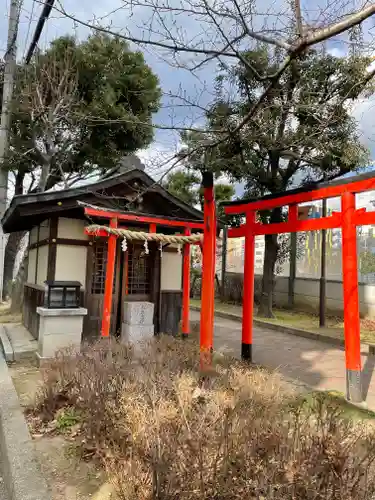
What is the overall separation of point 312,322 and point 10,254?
14404 millimetres

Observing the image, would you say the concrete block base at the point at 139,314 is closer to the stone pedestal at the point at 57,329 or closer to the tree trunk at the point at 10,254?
the stone pedestal at the point at 57,329

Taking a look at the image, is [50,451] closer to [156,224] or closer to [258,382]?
[258,382]


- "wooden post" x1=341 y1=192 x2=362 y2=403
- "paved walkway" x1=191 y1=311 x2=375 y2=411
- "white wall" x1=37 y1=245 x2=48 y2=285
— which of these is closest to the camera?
"wooden post" x1=341 y1=192 x2=362 y2=403

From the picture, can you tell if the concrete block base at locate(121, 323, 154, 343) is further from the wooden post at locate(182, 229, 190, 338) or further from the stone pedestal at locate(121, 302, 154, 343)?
the wooden post at locate(182, 229, 190, 338)

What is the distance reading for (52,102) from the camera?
13.2m

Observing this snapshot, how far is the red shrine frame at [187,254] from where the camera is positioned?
20.6 ft

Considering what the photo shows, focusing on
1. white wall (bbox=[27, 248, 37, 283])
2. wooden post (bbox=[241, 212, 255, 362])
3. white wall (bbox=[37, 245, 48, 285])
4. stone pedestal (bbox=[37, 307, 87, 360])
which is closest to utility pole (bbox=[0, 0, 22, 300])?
white wall (bbox=[27, 248, 37, 283])

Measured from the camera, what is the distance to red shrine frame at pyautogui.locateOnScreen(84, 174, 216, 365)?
6.29 meters

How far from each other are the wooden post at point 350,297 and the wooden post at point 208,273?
84.2 inches

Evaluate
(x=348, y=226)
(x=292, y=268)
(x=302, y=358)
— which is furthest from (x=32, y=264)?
(x=292, y=268)

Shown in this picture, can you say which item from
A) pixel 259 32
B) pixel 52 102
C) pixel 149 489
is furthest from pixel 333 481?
pixel 52 102

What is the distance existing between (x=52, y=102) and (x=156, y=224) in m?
7.68

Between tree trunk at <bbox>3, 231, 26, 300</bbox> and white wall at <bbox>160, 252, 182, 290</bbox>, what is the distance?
417 inches

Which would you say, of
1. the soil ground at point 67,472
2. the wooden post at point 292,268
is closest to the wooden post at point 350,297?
the soil ground at point 67,472
